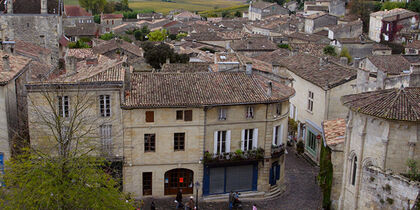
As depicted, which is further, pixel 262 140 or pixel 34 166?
pixel 262 140

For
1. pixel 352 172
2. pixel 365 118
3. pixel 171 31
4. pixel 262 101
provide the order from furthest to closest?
pixel 171 31
pixel 262 101
pixel 352 172
pixel 365 118

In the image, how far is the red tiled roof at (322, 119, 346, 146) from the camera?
3093cm

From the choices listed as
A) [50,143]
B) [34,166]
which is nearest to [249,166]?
[50,143]

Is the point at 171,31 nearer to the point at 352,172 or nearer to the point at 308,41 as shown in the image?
the point at 308,41

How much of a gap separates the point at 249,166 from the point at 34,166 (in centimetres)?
1631

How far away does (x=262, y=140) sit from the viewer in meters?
34.6

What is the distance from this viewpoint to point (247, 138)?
34406mm

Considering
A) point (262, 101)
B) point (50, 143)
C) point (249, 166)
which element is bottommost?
point (249, 166)

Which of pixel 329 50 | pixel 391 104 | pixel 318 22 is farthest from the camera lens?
pixel 318 22

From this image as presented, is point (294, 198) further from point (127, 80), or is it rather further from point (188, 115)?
point (127, 80)

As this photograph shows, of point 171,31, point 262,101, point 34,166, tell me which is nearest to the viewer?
point 34,166

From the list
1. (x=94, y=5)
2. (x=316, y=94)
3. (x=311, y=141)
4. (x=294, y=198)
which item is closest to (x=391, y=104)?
(x=294, y=198)

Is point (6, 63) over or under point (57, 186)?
over

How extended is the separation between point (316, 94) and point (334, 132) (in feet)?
37.5
